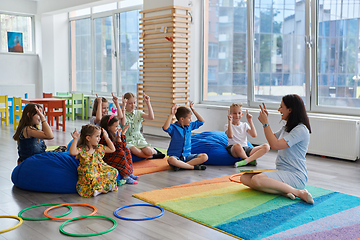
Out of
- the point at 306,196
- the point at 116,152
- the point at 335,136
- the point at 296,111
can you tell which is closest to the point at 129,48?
the point at 335,136

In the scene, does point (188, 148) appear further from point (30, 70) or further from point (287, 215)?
point (30, 70)

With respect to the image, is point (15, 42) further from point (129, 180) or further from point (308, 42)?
point (129, 180)

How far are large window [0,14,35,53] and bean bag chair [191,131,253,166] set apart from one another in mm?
7911

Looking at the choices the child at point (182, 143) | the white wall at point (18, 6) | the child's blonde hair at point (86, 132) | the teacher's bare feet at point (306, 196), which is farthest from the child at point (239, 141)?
the white wall at point (18, 6)

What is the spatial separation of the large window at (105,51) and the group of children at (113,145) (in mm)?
4581

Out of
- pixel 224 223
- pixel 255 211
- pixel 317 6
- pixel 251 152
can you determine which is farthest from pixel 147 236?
pixel 317 6

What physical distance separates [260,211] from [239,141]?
2014 mm

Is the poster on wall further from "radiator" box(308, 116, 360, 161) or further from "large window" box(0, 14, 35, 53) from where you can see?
"radiator" box(308, 116, 360, 161)

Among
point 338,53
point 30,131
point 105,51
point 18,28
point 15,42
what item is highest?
point 18,28

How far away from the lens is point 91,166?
11.4 feet

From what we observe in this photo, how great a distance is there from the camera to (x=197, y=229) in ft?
8.80

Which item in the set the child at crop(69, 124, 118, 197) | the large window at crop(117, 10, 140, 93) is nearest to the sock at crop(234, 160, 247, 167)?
the child at crop(69, 124, 118, 197)

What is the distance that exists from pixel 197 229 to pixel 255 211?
60 cm

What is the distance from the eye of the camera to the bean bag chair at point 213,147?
4832 millimetres
